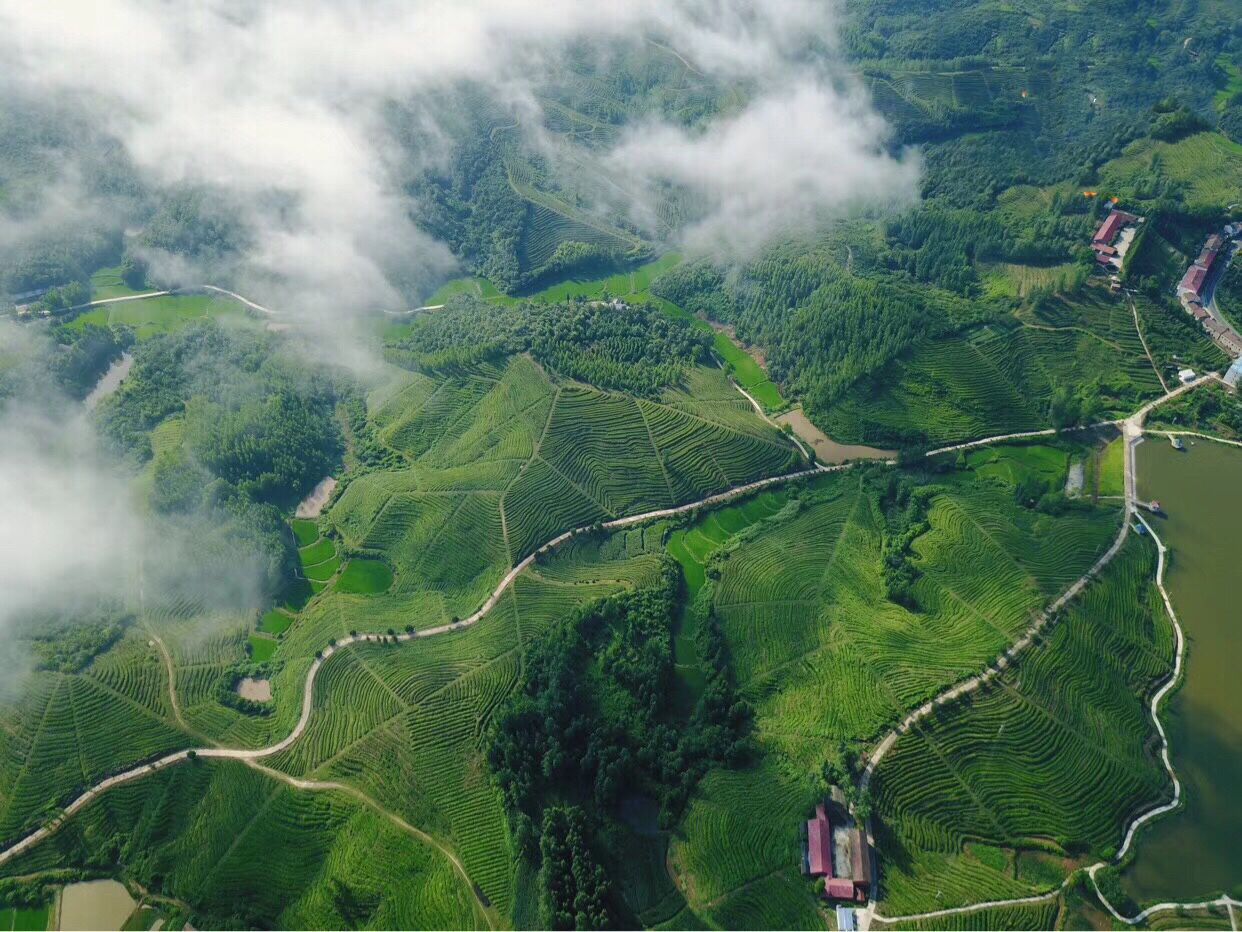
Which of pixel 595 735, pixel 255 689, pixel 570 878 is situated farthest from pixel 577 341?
pixel 570 878

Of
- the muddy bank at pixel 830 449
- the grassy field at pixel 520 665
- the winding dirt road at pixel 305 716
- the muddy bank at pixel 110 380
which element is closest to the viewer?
the grassy field at pixel 520 665

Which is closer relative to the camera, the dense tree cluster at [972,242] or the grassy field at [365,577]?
the grassy field at [365,577]

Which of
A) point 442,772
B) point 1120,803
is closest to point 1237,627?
point 1120,803

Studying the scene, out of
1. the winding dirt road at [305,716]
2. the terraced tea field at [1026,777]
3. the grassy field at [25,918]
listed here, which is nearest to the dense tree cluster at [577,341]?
the winding dirt road at [305,716]

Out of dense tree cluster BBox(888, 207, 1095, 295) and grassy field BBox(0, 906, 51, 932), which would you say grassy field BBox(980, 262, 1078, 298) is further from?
grassy field BBox(0, 906, 51, 932)

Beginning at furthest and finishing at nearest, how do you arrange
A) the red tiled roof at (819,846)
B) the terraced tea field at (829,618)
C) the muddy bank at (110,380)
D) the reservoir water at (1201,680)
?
the muddy bank at (110,380), the terraced tea field at (829,618), the reservoir water at (1201,680), the red tiled roof at (819,846)

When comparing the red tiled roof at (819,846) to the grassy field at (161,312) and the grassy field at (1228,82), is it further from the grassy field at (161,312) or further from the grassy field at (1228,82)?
the grassy field at (1228,82)
